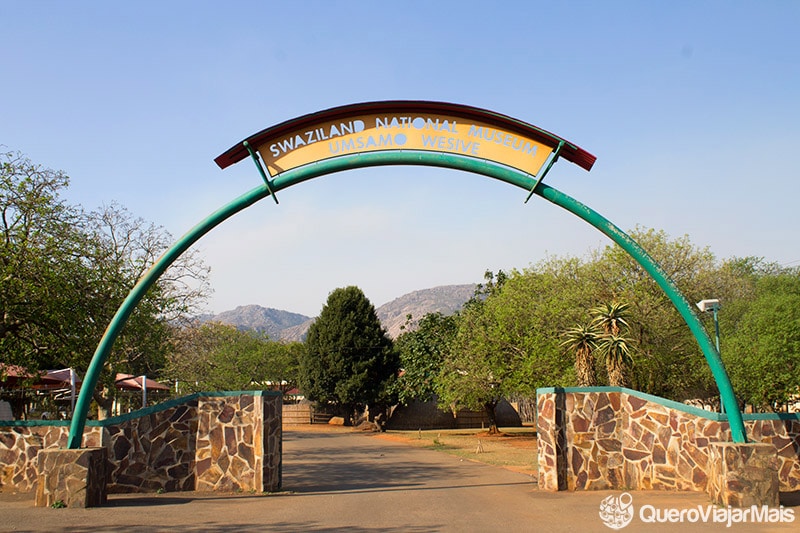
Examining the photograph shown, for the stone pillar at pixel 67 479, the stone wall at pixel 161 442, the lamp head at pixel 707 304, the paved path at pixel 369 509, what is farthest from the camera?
the lamp head at pixel 707 304

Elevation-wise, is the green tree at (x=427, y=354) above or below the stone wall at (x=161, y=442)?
above

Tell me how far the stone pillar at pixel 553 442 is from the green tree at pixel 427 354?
72.3 ft

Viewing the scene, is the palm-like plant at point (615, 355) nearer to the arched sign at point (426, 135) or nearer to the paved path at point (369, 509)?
the paved path at point (369, 509)

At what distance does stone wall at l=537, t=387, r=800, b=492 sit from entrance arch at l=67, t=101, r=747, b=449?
146cm

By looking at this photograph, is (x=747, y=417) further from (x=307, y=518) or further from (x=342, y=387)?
(x=342, y=387)

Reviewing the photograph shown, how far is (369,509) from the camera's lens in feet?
36.8

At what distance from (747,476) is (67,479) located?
10.9 m

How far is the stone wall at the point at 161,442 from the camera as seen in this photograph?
12.8 metres

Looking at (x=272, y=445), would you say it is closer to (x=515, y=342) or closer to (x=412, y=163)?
(x=412, y=163)

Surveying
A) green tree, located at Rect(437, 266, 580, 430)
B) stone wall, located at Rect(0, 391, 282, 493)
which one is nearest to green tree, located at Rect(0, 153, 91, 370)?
stone wall, located at Rect(0, 391, 282, 493)

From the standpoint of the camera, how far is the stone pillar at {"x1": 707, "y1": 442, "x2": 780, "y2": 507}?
10609mm

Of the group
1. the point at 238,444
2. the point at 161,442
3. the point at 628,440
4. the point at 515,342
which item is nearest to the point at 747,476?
the point at 628,440

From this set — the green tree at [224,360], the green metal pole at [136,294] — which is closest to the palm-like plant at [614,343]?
the green metal pole at [136,294]

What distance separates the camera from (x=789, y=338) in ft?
91.5
